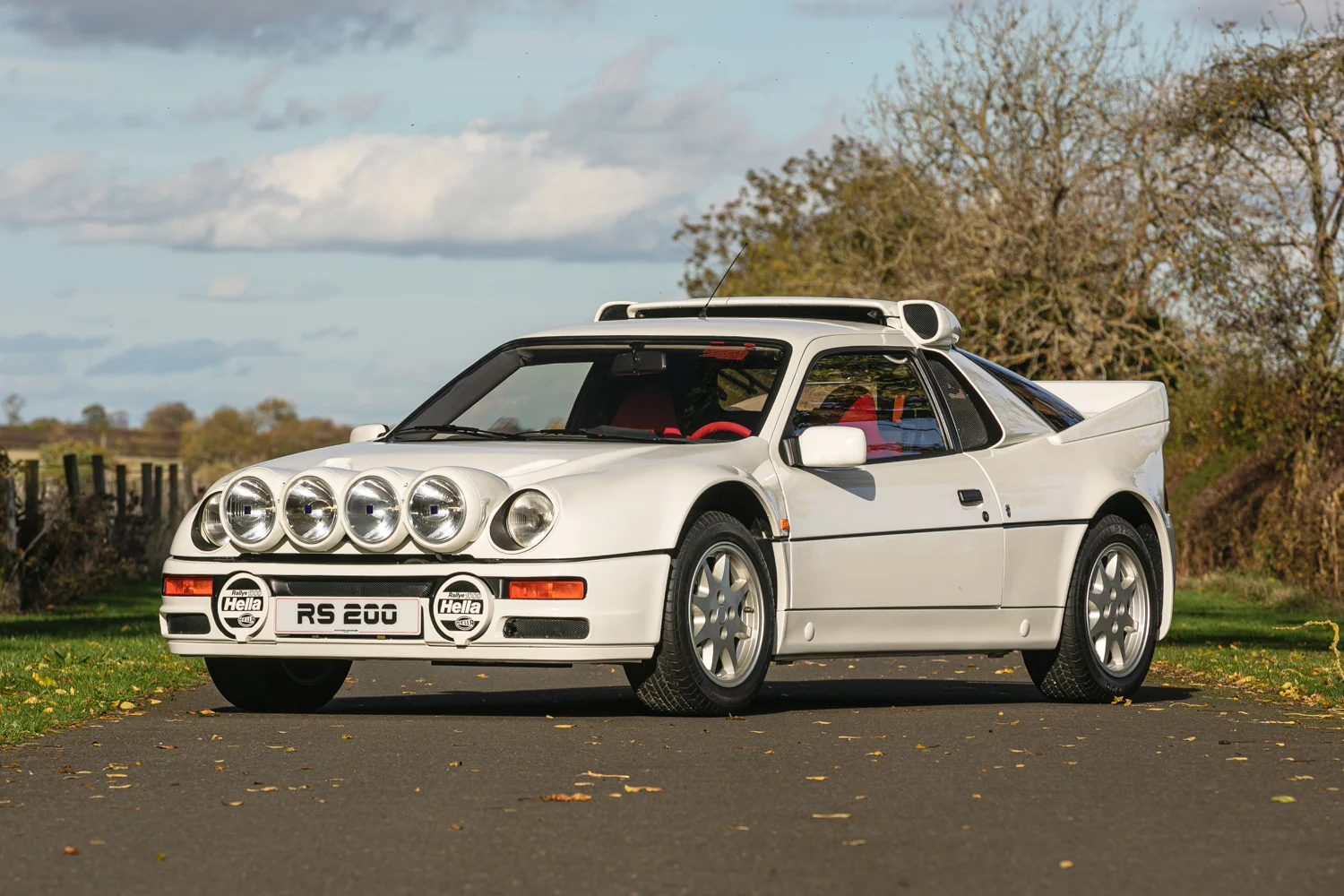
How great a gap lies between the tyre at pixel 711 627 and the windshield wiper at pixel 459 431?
1.20 meters

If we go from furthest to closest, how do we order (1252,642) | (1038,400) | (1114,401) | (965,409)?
(1252,642) < (1114,401) < (1038,400) < (965,409)

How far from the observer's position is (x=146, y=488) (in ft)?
107

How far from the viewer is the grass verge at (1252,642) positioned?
11617mm

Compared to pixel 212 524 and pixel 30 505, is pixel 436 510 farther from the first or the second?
pixel 30 505

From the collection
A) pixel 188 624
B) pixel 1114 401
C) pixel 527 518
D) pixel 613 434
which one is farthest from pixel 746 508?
pixel 1114 401

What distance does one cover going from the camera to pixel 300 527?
8.72m

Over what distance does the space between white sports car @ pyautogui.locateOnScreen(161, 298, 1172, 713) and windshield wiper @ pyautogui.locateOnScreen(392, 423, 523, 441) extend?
30mm

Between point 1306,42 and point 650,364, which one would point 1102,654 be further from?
point 1306,42

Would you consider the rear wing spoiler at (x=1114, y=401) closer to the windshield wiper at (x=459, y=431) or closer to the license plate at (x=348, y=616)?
the windshield wiper at (x=459, y=431)

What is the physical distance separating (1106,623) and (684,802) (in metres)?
4.71

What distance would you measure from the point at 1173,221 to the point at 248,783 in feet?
85.6

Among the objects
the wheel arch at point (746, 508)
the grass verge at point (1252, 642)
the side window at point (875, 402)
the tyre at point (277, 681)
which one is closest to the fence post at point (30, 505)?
the grass verge at point (1252, 642)

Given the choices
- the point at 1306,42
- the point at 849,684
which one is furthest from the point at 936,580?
the point at 1306,42

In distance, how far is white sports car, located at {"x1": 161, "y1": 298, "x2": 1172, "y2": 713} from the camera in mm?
8484
